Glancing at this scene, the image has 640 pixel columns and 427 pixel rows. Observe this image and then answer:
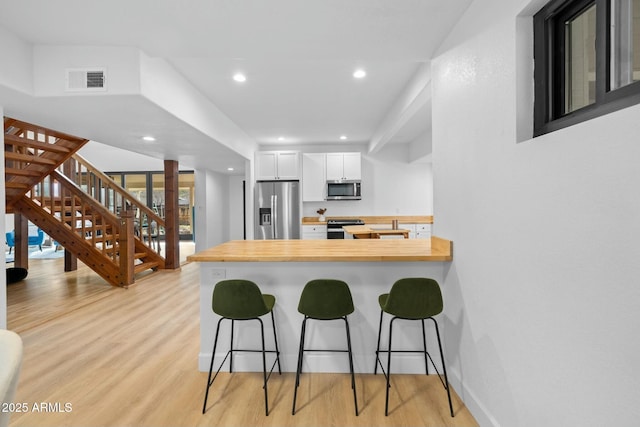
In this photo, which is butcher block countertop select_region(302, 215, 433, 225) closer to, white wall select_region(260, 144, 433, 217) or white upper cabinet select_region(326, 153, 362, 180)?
white wall select_region(260, 144, 433, 217)

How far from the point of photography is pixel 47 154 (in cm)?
459

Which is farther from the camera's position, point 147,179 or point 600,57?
point 147,179

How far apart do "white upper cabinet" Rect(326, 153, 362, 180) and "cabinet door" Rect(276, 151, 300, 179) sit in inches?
24.8

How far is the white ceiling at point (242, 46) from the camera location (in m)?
1.94

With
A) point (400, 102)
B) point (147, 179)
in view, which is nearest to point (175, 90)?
point (400, 102)

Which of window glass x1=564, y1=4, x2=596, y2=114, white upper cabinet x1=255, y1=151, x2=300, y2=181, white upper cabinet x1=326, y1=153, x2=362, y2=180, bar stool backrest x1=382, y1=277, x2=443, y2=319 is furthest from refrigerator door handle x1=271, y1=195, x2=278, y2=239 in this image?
window glass x1=564, y1=4, x2=596, y2=114

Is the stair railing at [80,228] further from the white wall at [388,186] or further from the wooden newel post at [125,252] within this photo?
the white wall at [388,186]

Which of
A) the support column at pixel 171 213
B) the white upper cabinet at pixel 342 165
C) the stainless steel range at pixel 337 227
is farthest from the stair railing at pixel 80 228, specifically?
the white upper cabinet at pixel 342 165

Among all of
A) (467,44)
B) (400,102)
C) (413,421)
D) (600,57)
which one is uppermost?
(400,102)

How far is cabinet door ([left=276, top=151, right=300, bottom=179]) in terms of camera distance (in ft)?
21.1

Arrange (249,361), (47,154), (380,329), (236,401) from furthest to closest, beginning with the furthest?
(47,154) → (249,361) → (380,329) → (236,401)

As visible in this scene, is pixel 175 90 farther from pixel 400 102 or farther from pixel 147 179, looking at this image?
pixel 147 179

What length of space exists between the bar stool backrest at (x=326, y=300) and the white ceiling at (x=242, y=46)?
5.59 ft

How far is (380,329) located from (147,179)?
9.40 metres
